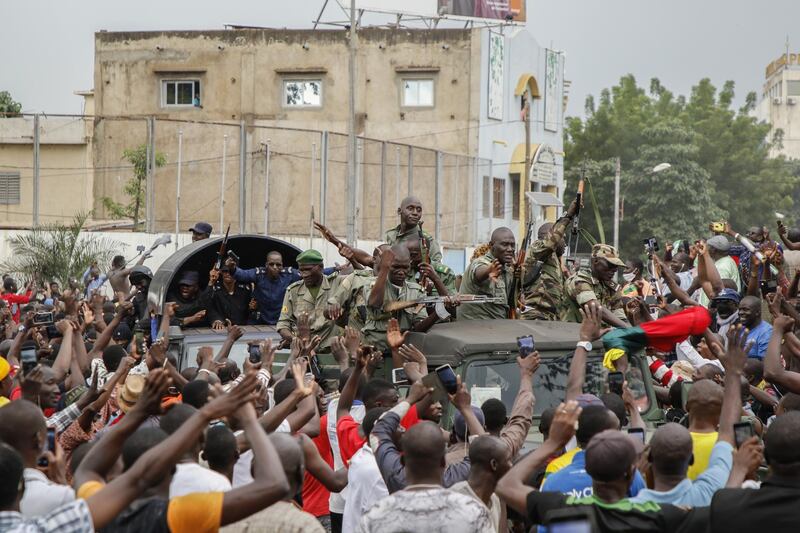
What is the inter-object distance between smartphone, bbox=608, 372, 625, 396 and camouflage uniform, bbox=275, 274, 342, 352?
141 inches

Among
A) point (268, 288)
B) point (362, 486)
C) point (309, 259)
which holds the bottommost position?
point (362, 486)

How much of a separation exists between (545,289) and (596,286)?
0.44 m

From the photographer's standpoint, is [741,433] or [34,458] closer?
[34,458]

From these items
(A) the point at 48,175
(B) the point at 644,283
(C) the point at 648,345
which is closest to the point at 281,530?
(C) the point at 648,345

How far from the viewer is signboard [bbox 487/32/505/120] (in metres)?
42.4

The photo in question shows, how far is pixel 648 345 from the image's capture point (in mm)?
8422

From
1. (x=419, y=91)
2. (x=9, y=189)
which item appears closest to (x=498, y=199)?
(x=419, y=91)

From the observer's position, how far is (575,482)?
551 cm

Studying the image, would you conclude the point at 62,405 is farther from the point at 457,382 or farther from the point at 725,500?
the point at 725,500

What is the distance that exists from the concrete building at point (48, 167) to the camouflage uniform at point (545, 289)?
98.3ft

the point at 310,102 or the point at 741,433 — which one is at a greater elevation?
the point at 310,102

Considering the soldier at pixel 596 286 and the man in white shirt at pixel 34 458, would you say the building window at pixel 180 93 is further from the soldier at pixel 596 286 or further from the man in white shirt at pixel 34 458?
the man in white shirt at pixel 34 458

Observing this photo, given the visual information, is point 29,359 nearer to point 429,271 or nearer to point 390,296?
point 390,296

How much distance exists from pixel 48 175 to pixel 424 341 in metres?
33.2
